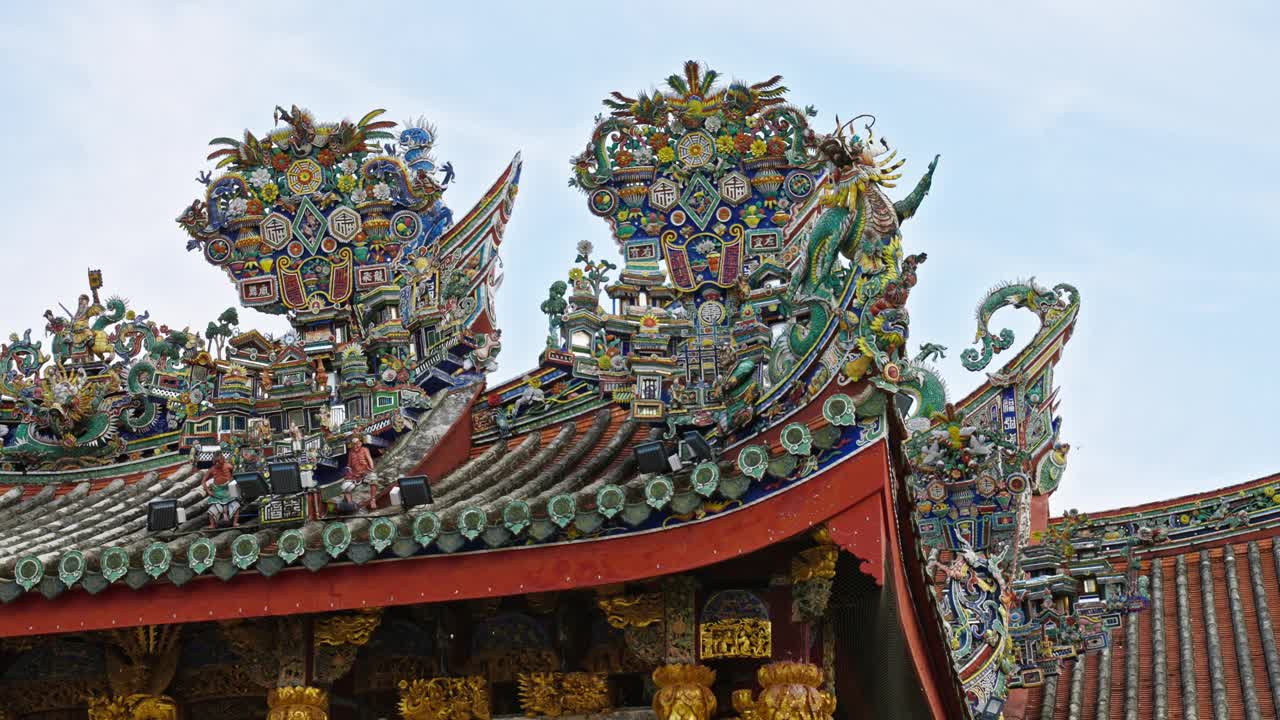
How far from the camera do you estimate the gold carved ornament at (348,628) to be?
1234cm

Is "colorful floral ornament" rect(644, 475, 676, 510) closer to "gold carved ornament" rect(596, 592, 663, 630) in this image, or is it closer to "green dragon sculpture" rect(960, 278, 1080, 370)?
"gold carved ornament" rect(596, 592, 663, 630)

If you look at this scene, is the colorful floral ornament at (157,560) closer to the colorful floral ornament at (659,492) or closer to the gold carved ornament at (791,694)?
the colorful floral ornament at (659,492)

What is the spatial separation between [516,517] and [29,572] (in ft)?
9.57

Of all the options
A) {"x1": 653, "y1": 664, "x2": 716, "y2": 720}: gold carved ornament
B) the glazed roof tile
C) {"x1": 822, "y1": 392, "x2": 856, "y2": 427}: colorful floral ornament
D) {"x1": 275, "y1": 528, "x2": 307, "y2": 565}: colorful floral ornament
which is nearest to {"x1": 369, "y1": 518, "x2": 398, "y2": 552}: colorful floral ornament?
the glazed roof tile

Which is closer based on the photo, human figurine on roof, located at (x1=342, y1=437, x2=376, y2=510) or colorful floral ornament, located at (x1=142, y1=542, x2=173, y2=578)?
colorful floral ornament, located at (x1=142, y1=542, x2=173, y2=578)

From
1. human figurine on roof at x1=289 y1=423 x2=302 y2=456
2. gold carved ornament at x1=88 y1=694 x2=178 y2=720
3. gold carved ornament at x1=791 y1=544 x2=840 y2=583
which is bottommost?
gold carved ornament at x1=88 y1=694 x2=178 y2=720

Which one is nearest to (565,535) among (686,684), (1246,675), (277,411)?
(686,684)

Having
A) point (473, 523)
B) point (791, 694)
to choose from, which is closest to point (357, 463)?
point (473, 523)

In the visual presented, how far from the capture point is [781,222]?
14.5 meters

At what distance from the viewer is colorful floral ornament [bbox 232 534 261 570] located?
11914 mm

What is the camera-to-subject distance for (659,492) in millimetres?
11289

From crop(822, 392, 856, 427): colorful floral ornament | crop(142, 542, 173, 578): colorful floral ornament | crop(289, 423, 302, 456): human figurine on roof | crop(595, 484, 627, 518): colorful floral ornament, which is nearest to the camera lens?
crop(822, 392, 856, 427): colorful floral ornament

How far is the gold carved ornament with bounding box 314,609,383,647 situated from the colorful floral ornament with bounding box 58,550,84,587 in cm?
140

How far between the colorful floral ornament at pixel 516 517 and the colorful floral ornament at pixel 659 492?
27.7 inches
